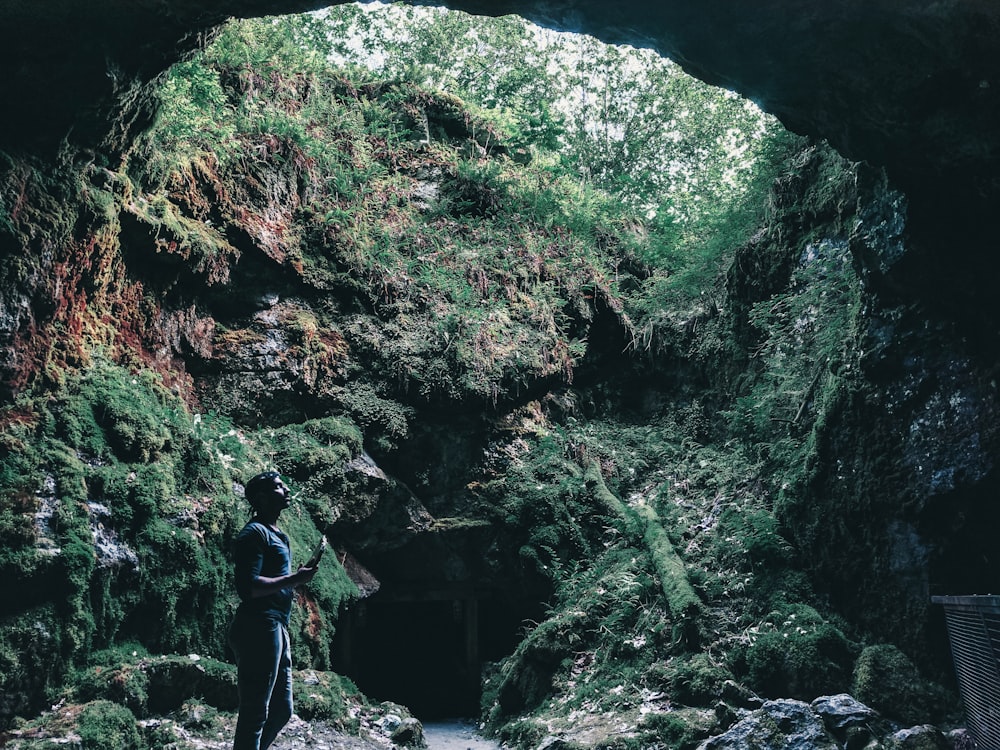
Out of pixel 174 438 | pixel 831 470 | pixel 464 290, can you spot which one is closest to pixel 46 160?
pixel 174 438

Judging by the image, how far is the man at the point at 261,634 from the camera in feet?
13.2

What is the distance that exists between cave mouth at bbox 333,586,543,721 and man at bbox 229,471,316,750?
6.33 metres

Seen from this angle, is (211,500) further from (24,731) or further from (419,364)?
(419,364)

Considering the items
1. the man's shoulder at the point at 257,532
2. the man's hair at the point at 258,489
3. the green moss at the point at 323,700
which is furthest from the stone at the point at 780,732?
the man's hair at the point at 258,489

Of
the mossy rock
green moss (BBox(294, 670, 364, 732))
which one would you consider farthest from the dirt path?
the mossy rock

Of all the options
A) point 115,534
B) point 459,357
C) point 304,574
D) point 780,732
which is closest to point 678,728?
point 780,732

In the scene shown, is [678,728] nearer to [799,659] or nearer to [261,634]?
[799,659]

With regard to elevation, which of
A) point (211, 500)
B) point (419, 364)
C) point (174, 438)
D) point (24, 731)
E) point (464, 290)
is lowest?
point (24, 731)

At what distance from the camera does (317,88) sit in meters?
13.9

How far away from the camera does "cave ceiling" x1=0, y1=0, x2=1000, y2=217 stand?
4.89m

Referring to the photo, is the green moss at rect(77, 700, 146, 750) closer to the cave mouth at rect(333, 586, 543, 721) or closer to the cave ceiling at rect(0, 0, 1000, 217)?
the cave ceiling at rect(0, 0, 1000, 217)

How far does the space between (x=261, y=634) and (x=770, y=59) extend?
5436 mm

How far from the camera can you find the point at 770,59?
550 centimetres

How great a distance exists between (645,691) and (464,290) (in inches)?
275
